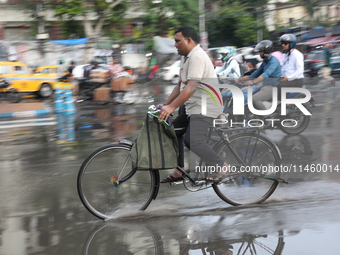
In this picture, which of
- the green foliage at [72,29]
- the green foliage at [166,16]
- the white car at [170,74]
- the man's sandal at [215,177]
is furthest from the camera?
the green foliage at [72,29]

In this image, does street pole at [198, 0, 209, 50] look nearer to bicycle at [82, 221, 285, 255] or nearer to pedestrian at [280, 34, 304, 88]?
pedestrian at [280, 34, 304, 88]

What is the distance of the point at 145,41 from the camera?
86.5 ft

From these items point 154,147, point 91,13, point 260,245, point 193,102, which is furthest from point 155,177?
point 91,13

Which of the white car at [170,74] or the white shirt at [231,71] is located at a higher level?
the white shirt at [231,71]

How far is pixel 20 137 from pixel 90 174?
19.1 feet

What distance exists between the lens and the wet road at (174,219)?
401cm

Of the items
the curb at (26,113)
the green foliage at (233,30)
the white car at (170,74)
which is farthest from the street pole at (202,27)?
the curb at (26,113)

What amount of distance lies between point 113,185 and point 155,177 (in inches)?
16.8

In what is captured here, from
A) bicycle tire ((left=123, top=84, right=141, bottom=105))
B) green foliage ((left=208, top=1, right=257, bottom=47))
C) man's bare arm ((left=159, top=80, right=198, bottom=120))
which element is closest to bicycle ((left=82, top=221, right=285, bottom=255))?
man's bare arm ((left=159, top=80, right=198, bottom=120))

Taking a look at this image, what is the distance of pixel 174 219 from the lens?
15.3 feet

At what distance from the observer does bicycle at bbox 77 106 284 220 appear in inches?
184

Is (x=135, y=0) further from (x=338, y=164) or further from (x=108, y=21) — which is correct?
(x=338, y=164)

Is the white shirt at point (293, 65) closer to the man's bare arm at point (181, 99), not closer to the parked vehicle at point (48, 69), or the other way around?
the man's bare arm at point (181, 99)

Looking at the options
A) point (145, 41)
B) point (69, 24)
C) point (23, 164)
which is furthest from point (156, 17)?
point (23, 164)
